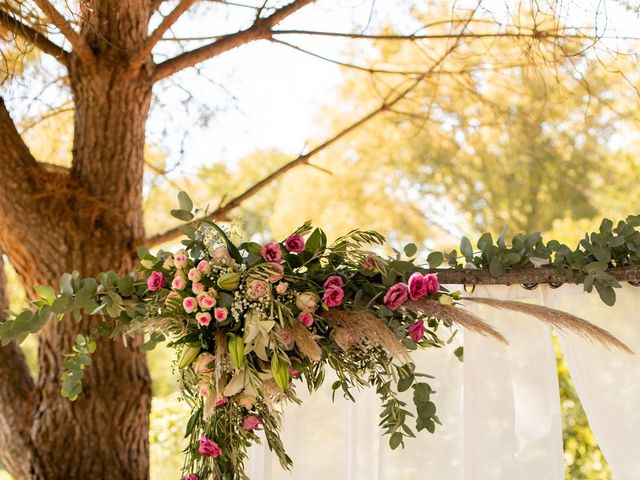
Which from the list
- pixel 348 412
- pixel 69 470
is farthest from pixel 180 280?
pixel 69 470

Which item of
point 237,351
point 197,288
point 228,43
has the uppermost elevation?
point 228,43

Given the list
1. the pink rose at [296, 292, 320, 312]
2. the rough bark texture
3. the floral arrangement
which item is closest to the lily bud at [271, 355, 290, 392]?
the floral arrangement

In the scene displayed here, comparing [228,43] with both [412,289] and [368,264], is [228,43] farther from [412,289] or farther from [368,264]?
[412,289]

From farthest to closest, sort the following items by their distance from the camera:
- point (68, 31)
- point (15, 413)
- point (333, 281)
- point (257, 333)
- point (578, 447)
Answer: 1. point (578, 447)
2. point (15, 413)
3. point (68, 31)
4. point (333, 281)
5. point (257, 333)

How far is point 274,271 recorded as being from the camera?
4.40ft

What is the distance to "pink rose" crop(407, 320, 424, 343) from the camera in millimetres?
1396

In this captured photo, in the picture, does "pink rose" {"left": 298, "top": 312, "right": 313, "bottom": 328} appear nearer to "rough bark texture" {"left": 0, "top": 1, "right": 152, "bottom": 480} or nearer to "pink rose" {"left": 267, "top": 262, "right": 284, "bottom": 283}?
"pink rose" {"left": 267, "top": 262, "right": 284, "bottom": 283}

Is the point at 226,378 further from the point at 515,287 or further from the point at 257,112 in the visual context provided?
the point at 257,112

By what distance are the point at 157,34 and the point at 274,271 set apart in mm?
788

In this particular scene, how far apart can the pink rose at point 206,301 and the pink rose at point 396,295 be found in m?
0.30

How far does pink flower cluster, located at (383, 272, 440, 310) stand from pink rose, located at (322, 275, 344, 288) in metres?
0.08

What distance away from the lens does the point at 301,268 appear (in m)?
1.43

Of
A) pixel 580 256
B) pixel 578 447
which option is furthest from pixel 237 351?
pixel 578 447

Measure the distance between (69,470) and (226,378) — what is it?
0.77 metres
